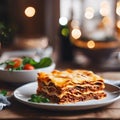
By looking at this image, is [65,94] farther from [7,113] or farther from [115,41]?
[115,41]

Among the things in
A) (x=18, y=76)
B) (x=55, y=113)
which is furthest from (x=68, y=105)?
(x=18, y=76)

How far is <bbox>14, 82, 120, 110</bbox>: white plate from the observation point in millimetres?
1196

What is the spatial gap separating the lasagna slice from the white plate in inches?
1.3

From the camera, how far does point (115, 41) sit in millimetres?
2748

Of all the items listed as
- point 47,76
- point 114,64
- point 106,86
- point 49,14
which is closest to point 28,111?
point 47,76

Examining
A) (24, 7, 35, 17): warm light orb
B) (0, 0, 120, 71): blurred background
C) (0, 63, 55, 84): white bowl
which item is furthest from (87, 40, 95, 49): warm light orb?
(24, 7, 35, 17): warm light orb

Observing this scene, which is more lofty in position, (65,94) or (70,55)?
(65,94)

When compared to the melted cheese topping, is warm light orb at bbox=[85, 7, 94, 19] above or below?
below

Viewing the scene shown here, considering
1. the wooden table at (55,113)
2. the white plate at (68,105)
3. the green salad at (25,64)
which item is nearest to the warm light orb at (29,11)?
the green salad at (25,64)

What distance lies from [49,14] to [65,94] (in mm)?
3021

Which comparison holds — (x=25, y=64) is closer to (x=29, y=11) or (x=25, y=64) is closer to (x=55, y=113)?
(x=55, y=113)

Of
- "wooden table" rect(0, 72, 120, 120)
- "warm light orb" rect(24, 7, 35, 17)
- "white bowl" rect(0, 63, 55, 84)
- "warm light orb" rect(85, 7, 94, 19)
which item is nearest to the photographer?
"wooden table" rect(0, 72, 120, 120)

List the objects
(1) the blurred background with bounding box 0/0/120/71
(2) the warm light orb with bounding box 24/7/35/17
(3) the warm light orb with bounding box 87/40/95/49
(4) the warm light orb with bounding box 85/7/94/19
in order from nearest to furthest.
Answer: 1. (3) the warm light orb with bounding box 87/40/95/49
2. (1) the blurred background with bounding box 0/0/120/71
3. (2) the warm light orb with bounding box 24/7/35/17
4. (4) the warm light orb with bounding box 85/7/94/19

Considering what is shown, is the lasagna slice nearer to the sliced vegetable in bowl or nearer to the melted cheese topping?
the melted cheese topping
